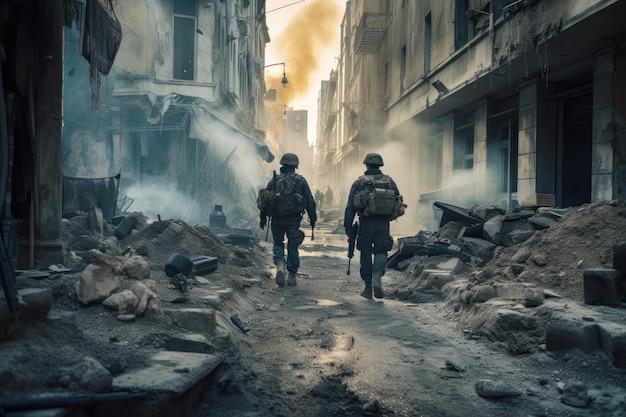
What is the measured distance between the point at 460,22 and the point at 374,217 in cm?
827

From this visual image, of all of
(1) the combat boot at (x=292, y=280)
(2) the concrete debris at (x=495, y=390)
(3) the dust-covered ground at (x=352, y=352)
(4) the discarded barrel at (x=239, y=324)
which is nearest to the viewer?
(3) the dust-covered ground at (x=352, y=352)

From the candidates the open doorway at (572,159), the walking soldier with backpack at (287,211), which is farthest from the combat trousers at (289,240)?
the open doorway at (572,159)

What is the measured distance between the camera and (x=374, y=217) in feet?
22.1

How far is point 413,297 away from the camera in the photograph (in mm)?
6484

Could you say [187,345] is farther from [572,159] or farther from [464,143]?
[464,143]

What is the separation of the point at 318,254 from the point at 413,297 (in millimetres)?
5356

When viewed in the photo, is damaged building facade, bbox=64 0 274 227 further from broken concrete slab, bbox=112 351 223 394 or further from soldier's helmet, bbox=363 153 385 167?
broken concrete slab, bbox=112 351 223 394

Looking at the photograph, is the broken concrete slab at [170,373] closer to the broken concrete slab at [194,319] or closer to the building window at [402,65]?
the broken concrete slab at [194,319]

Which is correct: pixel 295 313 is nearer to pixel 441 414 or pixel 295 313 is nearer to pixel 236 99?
pixel 441 414

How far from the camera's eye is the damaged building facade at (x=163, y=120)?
14227 mm

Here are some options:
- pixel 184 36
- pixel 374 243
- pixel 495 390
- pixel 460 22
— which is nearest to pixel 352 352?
pixel 495 390

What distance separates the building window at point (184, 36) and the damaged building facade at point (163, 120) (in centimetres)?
3

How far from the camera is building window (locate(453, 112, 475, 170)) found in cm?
1404

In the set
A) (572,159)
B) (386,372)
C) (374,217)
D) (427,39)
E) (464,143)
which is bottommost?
(386,372)
